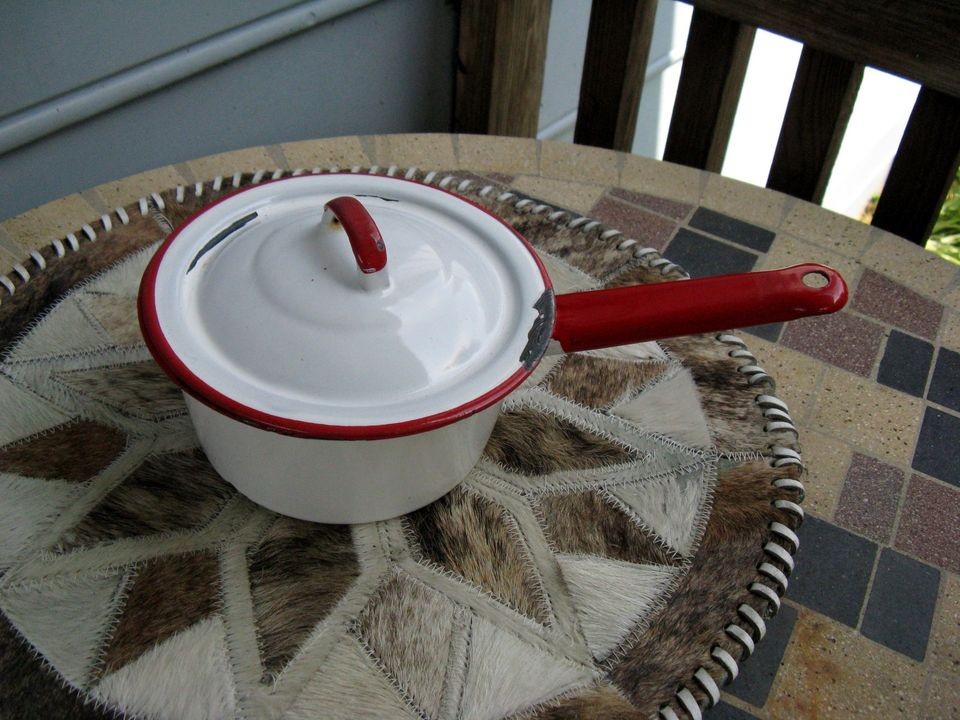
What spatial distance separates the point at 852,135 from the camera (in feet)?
9.11

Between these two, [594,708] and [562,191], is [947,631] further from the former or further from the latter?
[562,191]

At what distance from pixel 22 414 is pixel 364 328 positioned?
304 mm

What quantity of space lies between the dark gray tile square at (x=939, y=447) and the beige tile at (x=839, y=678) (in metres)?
0.18

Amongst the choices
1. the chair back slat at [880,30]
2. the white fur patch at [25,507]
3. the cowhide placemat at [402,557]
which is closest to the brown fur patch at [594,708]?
the cowhide placemat at [402,557]

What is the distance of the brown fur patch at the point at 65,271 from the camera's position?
67cm

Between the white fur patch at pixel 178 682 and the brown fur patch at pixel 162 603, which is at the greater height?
the brown fur patch at pixel 162 603

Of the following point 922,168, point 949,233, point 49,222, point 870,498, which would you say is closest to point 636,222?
point 870,498

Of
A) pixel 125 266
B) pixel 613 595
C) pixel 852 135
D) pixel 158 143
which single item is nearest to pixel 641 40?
pixel 158 143

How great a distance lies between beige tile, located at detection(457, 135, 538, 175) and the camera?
964 mm

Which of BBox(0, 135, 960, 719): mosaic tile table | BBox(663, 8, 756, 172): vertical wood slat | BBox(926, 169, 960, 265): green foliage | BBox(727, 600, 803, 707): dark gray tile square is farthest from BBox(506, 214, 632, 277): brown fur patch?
BBox(926, 169, 960, 265): green foliage

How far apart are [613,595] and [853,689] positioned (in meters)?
0.17

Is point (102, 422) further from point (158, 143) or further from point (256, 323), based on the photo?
point (158, 143)

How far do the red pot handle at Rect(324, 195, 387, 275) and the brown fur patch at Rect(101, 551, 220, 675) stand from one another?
0.22 m

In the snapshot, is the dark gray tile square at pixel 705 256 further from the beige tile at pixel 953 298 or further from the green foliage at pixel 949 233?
the green foliage at pixel 949 233
